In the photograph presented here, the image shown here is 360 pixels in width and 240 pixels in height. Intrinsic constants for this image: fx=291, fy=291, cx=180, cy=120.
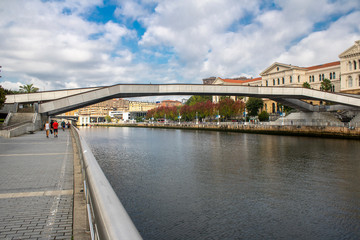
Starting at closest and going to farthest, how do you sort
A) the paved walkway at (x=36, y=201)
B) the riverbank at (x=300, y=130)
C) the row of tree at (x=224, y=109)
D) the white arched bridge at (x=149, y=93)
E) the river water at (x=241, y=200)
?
the paved walkway at (x=36, y=201) < the river water at (x=241, y=200) < the white arched bridge at (x=149, y=93) < the riverbank at (x=300, y=130) < the row of tree at (x=224, y=109)

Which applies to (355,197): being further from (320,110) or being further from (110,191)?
(320,110)

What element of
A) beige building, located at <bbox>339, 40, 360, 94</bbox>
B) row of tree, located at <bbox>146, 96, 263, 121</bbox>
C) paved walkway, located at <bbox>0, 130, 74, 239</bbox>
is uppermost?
beige building, located at <bbox>339, 40, 360, 94</bbox>

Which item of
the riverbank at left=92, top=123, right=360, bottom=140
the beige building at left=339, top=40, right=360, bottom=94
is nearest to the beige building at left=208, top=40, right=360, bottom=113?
the beige building at left=339, top=40, right=360, bottom=94

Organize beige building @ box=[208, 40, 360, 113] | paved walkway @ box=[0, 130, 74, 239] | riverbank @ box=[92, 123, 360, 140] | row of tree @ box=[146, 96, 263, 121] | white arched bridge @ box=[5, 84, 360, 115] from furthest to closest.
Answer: row of tree @ box=[146, 96, 263, 121], beige building @ box=[208, 40, 360, 113], riverbank @ box=[92, 123, 360, 140], white arched bridge @ box=[5, 84, 360, 115], paved walkway @ box=[0, 130, 74, 239]

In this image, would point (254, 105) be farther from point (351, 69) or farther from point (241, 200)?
point (241, 200)

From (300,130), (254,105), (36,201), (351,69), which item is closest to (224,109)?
(254,105)

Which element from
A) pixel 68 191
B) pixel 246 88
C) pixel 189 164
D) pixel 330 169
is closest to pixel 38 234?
pixel 68 191

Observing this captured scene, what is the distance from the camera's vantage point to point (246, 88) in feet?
131

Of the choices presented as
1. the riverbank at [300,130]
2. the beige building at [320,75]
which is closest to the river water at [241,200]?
the riverbank at [300,130]

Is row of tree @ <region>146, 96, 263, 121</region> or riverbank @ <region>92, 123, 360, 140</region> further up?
row of tree @ <region>146, 96, 263, 121</region>

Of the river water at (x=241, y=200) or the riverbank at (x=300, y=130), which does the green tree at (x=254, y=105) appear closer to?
the riverbank at (x=300, y=130)

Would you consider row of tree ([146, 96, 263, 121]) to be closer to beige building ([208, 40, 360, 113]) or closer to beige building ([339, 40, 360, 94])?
beige building ([208, 40, 360, 113])

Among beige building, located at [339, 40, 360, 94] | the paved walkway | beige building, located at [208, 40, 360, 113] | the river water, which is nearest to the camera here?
the paved walkway

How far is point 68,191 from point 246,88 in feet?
119
